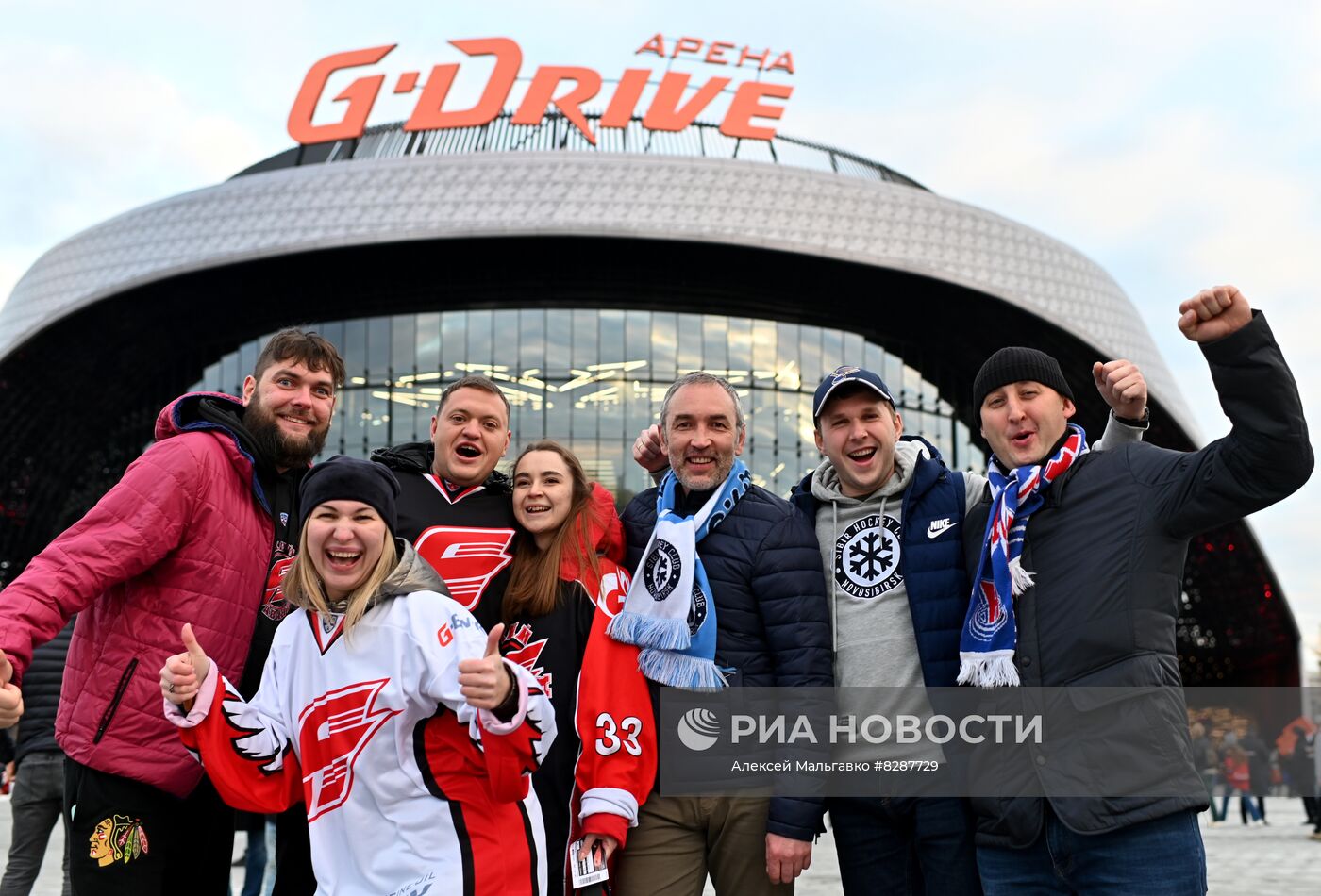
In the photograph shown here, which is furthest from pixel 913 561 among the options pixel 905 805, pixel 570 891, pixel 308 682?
pixel 308 682

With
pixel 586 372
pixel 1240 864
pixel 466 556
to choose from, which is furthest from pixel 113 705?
pixel 586 372

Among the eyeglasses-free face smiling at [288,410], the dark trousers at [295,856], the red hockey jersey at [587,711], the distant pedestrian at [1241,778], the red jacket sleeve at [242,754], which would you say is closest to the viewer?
the red jacket sleeve at [242,754]

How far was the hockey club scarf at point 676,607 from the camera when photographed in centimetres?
326

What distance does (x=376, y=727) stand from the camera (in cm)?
263

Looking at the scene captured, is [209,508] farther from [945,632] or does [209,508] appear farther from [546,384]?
[546,384]

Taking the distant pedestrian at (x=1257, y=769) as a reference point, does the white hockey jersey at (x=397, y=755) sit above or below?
above

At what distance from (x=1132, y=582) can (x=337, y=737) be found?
7.60 ft

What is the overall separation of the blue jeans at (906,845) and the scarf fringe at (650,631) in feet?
2.49

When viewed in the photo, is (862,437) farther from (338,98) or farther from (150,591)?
(338,98)

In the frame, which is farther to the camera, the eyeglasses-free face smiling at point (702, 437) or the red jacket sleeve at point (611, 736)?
the eyeglasses-free face smiling at point (702, 437)

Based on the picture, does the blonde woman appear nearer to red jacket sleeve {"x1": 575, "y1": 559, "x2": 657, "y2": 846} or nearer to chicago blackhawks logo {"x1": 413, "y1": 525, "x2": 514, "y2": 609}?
red jacket sleeve {"x1": 575, "y1": 559, "x2": 657, "y2": 846}

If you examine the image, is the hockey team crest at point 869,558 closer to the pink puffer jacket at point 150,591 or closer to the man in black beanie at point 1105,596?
the man in black beanie at point 1105,596

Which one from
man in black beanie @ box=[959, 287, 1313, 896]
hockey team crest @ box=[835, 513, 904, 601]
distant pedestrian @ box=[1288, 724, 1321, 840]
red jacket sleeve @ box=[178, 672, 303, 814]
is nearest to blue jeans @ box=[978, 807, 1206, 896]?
man in black beanie @ box=[959, 287, 1313, 896]

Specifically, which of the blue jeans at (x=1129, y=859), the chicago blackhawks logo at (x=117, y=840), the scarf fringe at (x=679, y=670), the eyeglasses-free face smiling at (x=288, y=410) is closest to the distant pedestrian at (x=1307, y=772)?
the blue jeans at (x=1129, y=859)
